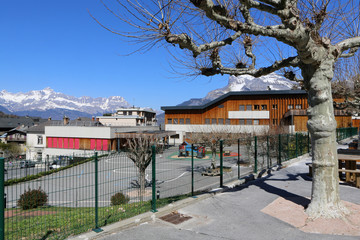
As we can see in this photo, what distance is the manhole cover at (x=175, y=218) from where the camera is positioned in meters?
6.39

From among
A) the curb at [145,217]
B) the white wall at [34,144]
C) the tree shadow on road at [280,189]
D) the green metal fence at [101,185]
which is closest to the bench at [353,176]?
the tree shadow on road at [280,189]

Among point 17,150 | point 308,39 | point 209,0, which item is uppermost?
point 209,0

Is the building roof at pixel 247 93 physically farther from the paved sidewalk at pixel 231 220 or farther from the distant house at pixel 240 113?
the paved sidewalk at pixel 231 220

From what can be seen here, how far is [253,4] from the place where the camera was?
5727 mm

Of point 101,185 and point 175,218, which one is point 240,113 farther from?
point 175,218

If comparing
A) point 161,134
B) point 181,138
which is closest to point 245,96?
point 181,138

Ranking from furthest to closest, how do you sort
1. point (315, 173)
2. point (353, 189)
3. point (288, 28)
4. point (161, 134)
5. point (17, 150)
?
point (17, 150) → point (161, 134) → point (353, 189) → point (315, 173) → point (288, 28)

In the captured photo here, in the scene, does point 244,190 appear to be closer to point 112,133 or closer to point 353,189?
point 353,189

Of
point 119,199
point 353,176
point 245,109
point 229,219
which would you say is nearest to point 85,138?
point 245,109

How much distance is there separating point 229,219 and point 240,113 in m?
45.0

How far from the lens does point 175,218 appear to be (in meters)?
6.59

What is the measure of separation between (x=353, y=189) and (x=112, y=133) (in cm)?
3964

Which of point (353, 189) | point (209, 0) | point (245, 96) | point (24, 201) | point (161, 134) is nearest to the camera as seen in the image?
point (209, 0)

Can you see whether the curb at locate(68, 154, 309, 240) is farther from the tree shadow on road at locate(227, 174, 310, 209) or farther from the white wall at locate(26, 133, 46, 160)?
the white wall at locate(26, 133, 46, 160)
